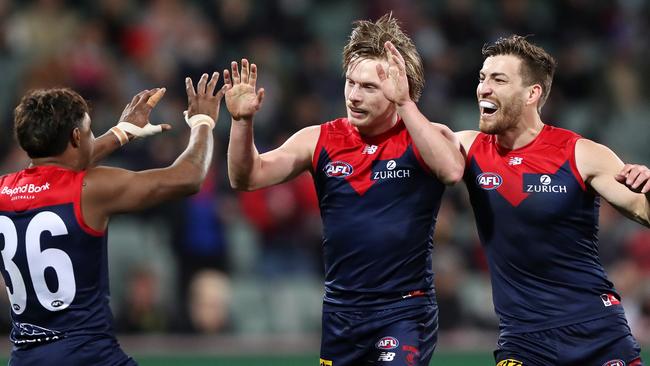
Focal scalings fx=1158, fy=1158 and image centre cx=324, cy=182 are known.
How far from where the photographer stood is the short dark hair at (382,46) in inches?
251

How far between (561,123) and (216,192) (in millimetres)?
4279

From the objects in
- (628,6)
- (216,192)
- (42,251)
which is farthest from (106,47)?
(42,251)

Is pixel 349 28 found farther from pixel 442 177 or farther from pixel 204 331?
pixel 442 177

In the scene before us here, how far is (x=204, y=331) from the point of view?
11.0m

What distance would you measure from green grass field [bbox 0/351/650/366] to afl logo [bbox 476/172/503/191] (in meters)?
3.96

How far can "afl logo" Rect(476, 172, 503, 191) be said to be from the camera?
20.6 feet

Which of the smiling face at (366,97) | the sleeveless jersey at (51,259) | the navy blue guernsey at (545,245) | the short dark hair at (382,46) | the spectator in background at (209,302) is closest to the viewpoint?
the sleeveless jersey at (51,259)

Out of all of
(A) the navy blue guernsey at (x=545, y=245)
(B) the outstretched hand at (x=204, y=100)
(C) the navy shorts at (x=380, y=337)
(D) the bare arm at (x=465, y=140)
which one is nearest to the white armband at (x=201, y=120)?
(B) the outstretched hand at (x=204, y=100)

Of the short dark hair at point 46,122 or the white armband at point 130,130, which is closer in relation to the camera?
the short dark hair at point 46,122

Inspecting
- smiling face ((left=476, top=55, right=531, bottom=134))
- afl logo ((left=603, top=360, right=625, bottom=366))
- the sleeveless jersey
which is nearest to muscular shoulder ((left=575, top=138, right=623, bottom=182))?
smiling face ((left=476, top=55, right=531, bottom=134))

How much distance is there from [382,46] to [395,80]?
1.09 feet

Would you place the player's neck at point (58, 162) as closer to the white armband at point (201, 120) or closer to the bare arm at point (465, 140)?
the white armband at point (201, 120)

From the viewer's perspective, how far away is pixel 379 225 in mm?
6191

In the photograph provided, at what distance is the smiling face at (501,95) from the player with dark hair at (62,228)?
1.70m
